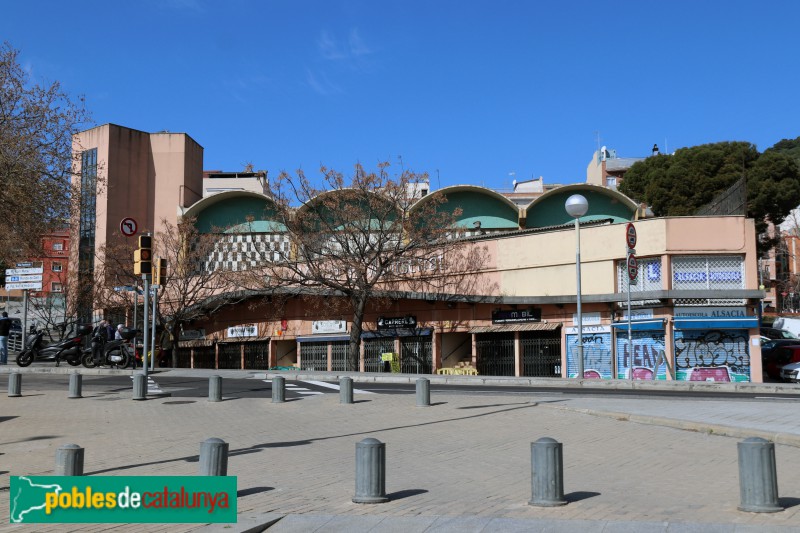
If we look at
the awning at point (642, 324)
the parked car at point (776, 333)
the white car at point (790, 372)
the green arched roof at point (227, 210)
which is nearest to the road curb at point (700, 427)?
the awning at point (642, 324)

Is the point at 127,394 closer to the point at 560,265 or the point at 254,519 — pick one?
the point at 254,519

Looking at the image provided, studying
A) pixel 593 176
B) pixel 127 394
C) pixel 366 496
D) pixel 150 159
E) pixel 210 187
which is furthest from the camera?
pixel 593 176

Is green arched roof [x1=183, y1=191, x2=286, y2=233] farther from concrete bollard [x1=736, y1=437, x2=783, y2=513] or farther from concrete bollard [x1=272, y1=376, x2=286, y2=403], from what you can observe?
concrete bollard [x1=736, y1=437, x2=783, y2=513]

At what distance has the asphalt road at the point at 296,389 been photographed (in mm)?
17205

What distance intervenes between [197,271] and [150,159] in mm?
11726

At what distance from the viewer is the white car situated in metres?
26.9

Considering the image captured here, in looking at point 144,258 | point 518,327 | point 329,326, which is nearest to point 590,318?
point 518,327

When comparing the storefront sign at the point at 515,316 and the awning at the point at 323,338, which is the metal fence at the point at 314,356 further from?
the storefront sign at the point at 515,316

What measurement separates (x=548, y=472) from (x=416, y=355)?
1043 inches

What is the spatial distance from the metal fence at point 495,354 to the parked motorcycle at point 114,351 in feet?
45.8

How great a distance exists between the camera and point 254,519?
6395mm

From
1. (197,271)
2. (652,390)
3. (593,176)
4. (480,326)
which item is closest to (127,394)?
(652,390)

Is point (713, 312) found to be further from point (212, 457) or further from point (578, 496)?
point (212, 457)

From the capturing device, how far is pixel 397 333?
110ft
